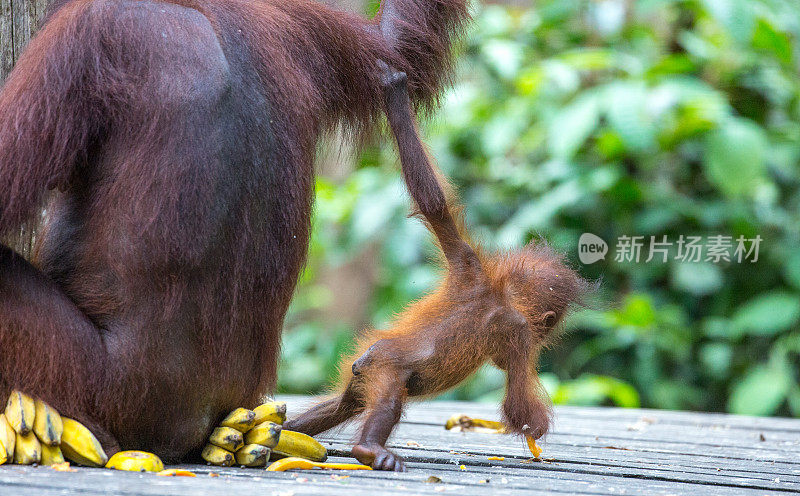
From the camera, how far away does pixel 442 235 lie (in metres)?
2.61

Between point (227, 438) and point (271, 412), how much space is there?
0.43 feet

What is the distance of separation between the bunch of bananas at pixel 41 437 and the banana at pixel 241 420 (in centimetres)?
32

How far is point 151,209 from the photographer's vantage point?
215cm

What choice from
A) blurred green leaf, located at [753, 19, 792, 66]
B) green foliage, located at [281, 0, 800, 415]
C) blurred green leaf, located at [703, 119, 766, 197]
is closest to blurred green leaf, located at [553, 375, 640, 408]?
green foliage, located at [281, 0, 800, 415]

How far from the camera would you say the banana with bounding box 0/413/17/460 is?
2.11 metres

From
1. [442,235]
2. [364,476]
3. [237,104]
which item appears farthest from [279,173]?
[364,476]

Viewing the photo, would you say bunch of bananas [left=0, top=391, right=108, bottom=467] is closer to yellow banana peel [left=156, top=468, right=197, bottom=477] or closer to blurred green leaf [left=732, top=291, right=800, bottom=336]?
yellow banana peel [left=156, top=468, right=197, bottom=477]

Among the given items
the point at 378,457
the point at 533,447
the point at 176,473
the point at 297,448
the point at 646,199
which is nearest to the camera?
the point at 176,473

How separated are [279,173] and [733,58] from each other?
495 centimetres

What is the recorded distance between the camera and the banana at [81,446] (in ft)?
7.04

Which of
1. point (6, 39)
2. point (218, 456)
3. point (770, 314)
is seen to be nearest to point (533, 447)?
point (218, 456)

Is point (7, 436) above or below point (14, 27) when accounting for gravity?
below

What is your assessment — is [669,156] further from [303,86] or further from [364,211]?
[303,86]

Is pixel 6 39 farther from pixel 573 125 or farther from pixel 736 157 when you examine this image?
pixel 736 157
